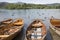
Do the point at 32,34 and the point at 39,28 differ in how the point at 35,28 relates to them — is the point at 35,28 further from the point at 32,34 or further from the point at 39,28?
the point at 32,34

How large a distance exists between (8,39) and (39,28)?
5468mm

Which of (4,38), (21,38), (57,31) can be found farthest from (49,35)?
(4,38)

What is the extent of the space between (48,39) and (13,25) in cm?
590

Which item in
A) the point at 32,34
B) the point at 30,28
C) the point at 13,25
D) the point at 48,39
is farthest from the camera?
the point at 13,25

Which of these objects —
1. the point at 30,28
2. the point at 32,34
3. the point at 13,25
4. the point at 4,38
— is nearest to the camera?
the point at 4,38

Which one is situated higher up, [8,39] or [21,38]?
[8,39]

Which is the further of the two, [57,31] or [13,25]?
[13,25]

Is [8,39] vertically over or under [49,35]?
over

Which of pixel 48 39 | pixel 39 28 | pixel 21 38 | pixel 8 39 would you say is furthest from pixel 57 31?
pixel 8 39

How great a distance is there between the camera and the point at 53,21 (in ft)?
73.8

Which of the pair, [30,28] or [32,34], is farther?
[30,28]

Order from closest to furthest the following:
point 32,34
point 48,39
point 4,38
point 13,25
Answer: point 4,38, point 32,34, point 48,39, point 13,25

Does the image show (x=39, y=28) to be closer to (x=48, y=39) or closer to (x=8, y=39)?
(x=48, y=39)

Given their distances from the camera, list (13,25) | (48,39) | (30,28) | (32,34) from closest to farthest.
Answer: (32,34)
(48,39)
(30,28)
(13,25)
